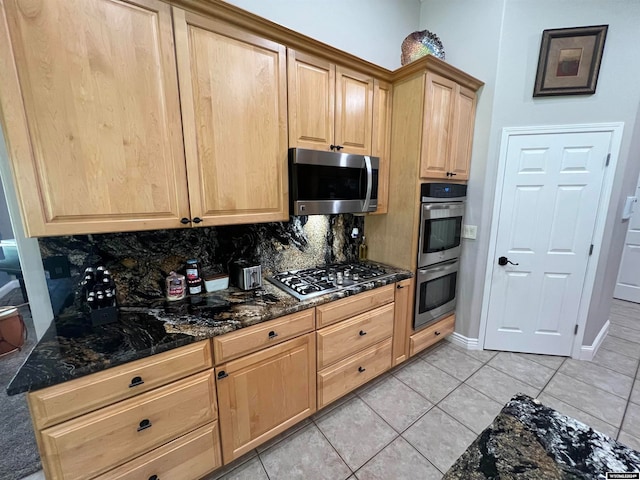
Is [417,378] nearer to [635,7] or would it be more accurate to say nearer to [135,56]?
[135,56]

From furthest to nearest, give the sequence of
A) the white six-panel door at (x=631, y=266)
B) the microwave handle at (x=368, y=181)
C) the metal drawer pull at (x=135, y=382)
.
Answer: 1. the white six-panel door at (x=631, y=266)
2. the microwave handle at (x=368, y=181)
3. the metal drawer pull at (x=135, y=382)

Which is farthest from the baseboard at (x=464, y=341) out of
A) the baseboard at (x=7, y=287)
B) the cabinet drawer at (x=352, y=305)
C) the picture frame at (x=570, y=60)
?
the baseboard at (x=7, y=287)

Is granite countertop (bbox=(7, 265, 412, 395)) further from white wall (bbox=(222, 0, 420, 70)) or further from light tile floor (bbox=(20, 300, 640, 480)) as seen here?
white wall (bbox=(222, 0, 420, 70))

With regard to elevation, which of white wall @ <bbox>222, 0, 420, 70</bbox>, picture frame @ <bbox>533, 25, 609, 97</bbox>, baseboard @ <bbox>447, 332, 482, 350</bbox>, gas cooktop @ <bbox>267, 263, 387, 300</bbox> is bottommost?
baseboard @ <bbox>447, 332, 482, 350</bbox>

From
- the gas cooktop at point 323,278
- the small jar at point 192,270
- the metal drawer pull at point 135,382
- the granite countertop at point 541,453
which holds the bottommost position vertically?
the metal drawer pull at point 135,382

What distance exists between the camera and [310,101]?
68.8 inches

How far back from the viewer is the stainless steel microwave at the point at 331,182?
5.69 feet

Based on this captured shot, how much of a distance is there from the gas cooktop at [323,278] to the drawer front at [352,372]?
21.3 inches

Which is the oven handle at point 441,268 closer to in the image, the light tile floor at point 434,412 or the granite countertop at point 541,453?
the light tile floor at point 434,412

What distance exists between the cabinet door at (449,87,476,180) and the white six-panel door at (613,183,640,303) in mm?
3440

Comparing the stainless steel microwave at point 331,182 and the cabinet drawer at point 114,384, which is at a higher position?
the stainless steel microwave at point 331,182

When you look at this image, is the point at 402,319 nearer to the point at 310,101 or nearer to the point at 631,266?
the point at 310,101

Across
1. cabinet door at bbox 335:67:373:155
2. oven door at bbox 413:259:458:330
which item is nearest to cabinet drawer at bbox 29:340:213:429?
cabinet door at bbox 335:67:373:155

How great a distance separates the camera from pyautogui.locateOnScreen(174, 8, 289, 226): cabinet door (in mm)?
1357
